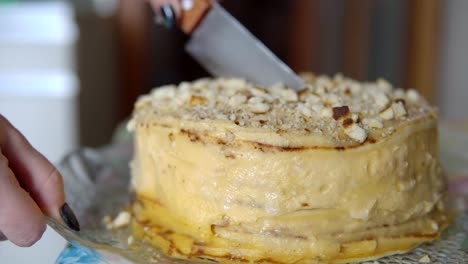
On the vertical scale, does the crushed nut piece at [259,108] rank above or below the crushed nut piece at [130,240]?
above

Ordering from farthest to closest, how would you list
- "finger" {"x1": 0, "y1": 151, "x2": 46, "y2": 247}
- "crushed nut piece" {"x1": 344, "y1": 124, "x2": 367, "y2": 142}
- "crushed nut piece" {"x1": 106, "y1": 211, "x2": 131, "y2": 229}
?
"crushed nut piece" {"x1": 106, "y1": 211, "x2": 131, "y2": 229}, "crushed nut piece" {"x1": 344, "y1": 124, "x2": 367, "y2": 142}, "finger" {"x1": 0, "y1": 151, "x2": 46, "y2": 247}

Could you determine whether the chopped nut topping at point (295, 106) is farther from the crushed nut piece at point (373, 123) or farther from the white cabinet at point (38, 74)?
the white cabinet at point (38, 74)

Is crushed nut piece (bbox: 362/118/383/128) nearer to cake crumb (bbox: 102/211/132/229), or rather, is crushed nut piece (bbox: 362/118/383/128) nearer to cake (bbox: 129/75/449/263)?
cake (bbox: 129/75/449/263)

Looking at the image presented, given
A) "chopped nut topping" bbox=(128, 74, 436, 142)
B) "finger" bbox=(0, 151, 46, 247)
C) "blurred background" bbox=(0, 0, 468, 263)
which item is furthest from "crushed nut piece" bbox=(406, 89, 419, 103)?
"blurred background" bbox=(0, 0, 468, 263)

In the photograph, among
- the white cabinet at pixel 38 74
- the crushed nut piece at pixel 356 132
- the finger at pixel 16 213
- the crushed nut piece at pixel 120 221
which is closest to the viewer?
the finger at pixel 16 213

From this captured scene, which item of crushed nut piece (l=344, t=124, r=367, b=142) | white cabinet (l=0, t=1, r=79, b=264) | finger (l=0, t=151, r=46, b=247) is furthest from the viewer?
white cabinet (l=0, t=1, r=79, b=264)

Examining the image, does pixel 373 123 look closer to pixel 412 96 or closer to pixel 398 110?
pixel 398 110

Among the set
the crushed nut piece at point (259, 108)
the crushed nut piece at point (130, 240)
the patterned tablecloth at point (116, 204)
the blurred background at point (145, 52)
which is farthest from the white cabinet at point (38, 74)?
the crushed nut piece at point (259, 108)
